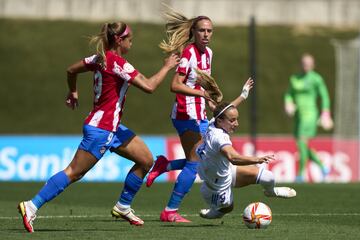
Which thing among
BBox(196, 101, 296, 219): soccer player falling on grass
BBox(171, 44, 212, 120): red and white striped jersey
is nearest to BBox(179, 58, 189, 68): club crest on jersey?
BBox(171, 44, 212, 120): red and white striped jersey

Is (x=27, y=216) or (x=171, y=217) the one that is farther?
(x=171, y=217)

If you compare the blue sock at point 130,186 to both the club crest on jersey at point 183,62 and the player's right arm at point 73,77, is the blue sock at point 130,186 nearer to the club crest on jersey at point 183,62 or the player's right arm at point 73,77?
the player's right arm at point 73,77

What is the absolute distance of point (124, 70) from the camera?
10.5 meters

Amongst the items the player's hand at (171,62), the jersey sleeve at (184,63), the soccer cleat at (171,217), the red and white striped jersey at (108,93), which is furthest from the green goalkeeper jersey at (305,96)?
the player's hand at (171,62)

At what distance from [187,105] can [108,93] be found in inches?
53.2

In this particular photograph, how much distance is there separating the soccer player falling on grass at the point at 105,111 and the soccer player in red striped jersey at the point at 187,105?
698 mm

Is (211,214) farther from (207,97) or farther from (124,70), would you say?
(124,70)

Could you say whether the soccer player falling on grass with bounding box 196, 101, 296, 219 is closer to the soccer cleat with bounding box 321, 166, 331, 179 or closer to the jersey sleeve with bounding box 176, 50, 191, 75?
the jersey sleeve with bounding box 176, 50, 191, 75

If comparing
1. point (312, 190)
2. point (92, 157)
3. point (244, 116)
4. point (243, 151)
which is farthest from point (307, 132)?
point (244, 116)

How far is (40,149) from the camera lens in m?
→ 22.0

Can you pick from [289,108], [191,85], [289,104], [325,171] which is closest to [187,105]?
[191,85]

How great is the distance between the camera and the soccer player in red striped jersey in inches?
457

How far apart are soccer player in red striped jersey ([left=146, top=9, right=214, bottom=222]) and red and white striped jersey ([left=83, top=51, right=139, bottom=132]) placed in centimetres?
93

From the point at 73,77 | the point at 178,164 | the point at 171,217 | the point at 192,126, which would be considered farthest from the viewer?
the point at 178,164
